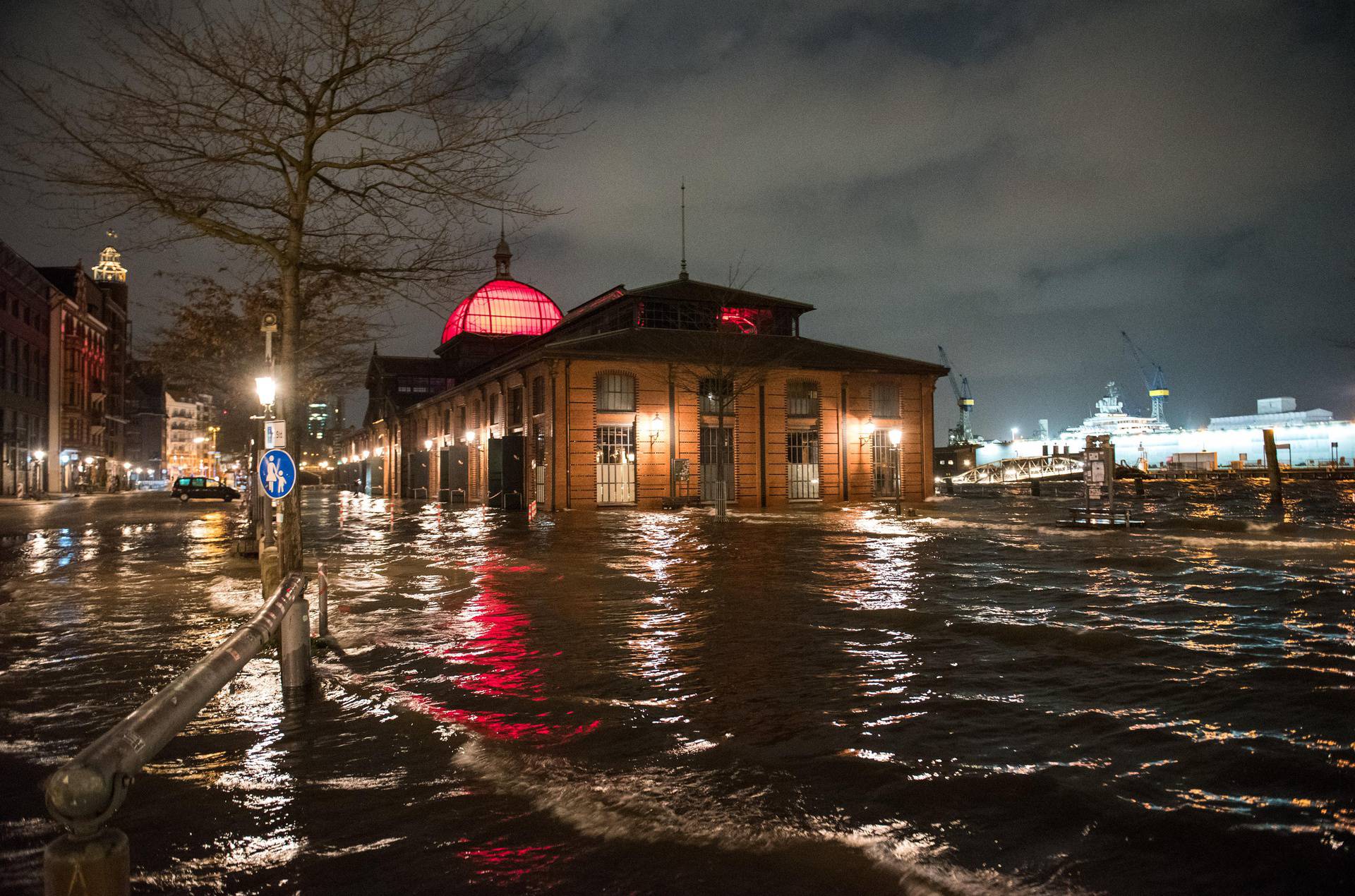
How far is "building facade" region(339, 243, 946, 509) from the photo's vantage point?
1464 inches

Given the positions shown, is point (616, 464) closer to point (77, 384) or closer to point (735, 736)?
point (735, 736)

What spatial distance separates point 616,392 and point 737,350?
5423mm

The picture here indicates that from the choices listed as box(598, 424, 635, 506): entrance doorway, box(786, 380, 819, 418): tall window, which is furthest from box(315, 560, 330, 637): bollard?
box(786, 380, 819, 418): tall window

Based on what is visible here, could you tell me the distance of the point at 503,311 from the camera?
205 feet

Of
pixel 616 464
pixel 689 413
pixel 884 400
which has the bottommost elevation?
pixel 616 464

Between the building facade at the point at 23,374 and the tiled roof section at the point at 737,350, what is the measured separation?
38.2 metres

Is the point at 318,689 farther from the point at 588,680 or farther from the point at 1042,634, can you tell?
the point at 1042,634

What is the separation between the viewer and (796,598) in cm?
1152

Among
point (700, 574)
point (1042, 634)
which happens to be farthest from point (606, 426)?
point (1042, 634)

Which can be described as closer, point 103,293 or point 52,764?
point 52,764

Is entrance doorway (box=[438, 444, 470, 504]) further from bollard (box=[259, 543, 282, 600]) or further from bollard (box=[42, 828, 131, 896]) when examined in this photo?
bollard (box=[42, 828, 131, 896])

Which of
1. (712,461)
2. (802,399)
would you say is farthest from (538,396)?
(802,399)

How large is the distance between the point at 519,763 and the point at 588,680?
6.71ft

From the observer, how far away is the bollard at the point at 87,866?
7.48 ft
